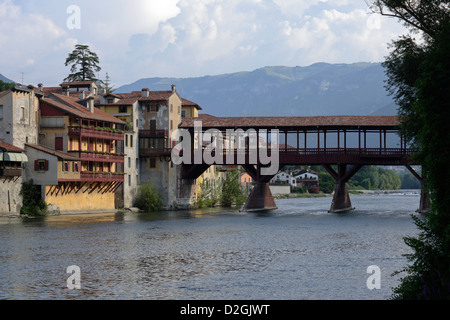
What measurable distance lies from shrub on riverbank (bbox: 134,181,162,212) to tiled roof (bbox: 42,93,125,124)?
775cm

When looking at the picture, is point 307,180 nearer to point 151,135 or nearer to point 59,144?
point 151,135

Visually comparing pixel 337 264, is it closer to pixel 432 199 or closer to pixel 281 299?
pixel 281 299

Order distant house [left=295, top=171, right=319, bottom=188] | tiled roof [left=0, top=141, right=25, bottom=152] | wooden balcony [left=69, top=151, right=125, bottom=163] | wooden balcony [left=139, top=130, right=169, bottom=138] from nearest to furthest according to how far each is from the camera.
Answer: tiled roof [left=0, top=141, right=25, bottom=152] → wooden balcony [left=69, top=151, right=125, bottom=163] → wooden balcony [left=139, top=130, right=169, bottom=138] → distant house [left=295, top=171, right=319, bottom=188]

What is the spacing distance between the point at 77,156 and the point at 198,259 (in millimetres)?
34831

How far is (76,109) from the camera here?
216ft

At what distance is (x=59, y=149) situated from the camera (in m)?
63.2

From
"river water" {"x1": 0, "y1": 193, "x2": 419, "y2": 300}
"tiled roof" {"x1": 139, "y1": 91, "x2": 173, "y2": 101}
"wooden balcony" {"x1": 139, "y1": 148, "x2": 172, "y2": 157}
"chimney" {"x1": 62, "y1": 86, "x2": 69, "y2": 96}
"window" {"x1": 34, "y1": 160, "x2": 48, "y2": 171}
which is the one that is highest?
"chimney" {"x1": 62, "y1": 86, "x2": 69, "y2": 96}

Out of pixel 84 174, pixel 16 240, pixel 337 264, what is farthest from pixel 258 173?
pixel 337 264

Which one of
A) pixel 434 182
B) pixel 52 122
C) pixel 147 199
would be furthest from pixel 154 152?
pixel 434 182

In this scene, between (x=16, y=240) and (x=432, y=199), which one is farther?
(x=16, y=240)

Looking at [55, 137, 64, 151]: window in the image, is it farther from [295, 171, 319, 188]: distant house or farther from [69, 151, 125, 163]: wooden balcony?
[295, 171, 319, 188]: distant house

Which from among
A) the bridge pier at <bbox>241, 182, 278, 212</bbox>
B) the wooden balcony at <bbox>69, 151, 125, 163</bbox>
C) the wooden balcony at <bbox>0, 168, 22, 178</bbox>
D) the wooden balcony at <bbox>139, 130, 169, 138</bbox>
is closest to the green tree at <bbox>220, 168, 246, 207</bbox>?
the bridge pier at <bbox>241, 182, 278, 212</bbox>

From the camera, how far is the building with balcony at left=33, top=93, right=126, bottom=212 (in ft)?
195
